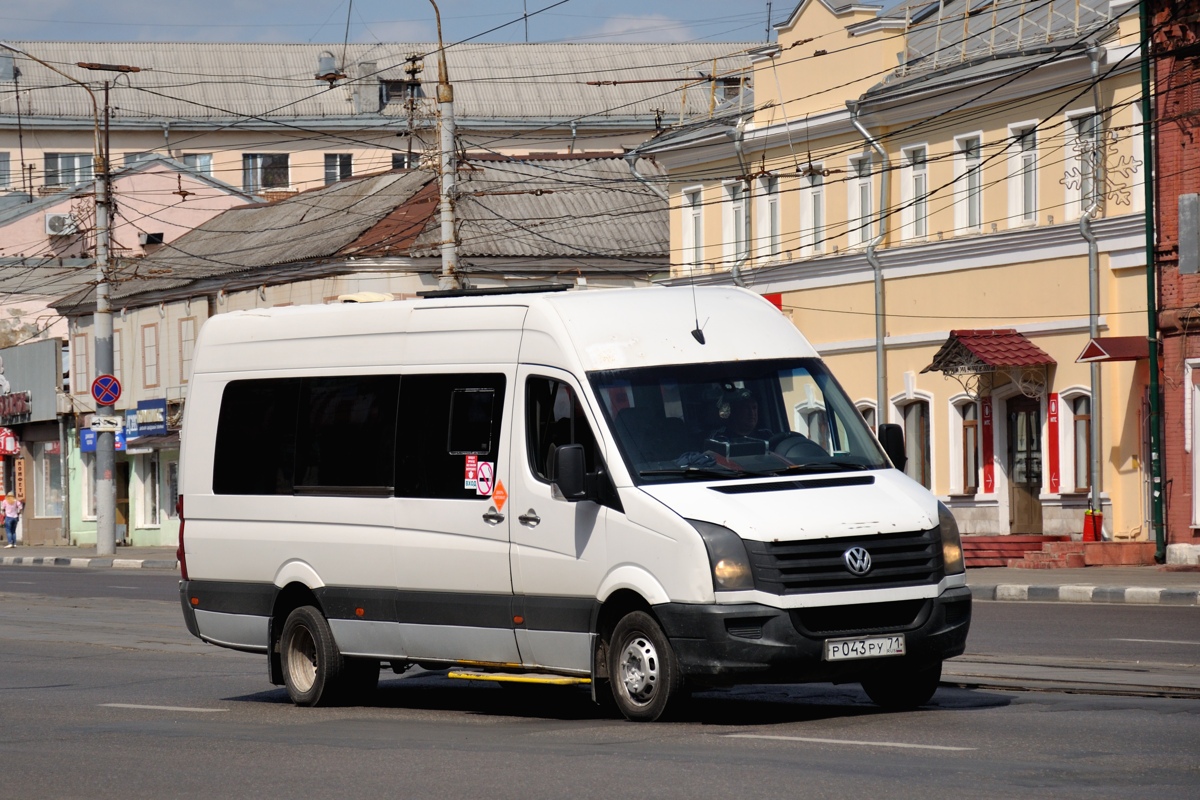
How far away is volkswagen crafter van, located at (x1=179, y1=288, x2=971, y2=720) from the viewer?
1063cm

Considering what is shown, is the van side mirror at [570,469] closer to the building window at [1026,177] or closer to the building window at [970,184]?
the building window at [1026,177]

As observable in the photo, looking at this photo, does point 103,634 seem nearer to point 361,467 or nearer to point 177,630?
point 177,630

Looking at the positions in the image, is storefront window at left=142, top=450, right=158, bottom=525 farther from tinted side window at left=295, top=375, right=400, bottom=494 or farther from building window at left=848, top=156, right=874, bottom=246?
tinted side window at left=295, top=375, right=400, bottom=494

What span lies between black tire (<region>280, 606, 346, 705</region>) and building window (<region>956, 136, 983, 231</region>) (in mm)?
22803

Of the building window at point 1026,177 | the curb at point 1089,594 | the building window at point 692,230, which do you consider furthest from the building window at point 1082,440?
the building window at point 692,230

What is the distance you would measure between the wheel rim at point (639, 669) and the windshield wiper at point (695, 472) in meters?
0.92

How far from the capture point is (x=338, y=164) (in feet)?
259

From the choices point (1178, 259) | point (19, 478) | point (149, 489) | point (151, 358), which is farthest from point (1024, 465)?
point (19, 478)

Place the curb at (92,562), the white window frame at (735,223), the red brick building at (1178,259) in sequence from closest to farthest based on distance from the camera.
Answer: the red brick building at (1178,259) < the white window frame at (735,223) < the curb at (92,562)

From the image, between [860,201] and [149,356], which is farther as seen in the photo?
[149,356]

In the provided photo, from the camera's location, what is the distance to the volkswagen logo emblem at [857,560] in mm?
10602

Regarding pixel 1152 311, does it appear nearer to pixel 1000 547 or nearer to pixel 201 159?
pixel 1000 547

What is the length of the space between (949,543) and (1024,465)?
75.7 feet

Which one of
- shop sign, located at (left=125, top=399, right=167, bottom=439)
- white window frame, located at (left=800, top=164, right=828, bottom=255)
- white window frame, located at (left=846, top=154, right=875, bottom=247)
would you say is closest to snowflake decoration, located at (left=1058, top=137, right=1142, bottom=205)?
white window frame, located at (left=846, top=154, right=875, bottom=247)
